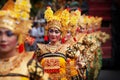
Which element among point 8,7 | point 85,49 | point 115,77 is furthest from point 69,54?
point 115,77

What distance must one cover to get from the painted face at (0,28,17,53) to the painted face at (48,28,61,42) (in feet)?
9.57

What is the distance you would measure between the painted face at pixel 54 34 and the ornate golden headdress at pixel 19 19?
2.76 metres

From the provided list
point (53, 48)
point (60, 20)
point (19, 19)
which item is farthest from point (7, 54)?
point (60, 20)

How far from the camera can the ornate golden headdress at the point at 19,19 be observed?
6191mm

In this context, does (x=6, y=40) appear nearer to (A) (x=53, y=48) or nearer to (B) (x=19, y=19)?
(B) (x=19, y=19)

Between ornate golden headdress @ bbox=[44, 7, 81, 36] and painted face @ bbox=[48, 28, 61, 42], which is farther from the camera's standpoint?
ornate golden headdress @ bbox=[44, 7, 81, 36]

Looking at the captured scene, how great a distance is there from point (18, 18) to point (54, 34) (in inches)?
112

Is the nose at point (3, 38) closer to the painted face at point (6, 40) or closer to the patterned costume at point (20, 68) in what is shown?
the painted face at point (6, 40)

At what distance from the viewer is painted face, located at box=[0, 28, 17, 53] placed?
6.08 metres

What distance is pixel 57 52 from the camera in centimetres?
903

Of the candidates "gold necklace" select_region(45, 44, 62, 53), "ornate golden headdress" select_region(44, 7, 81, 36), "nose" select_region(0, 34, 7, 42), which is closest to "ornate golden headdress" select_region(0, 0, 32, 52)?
"nose" select_region(0, 34, 7, 42)

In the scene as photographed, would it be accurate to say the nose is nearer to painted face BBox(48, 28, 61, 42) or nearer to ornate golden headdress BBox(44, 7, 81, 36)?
painted face BBox(48, 28, 61, 42)

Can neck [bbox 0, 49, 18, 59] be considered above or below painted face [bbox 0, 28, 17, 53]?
below

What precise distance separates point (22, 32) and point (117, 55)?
14666mm
